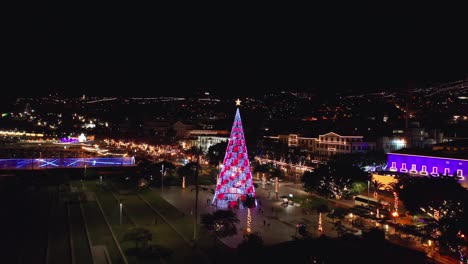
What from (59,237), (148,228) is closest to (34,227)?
(59,237)

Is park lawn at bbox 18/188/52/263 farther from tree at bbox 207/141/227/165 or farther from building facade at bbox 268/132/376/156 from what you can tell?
building facade at bbox 268/132/376/156

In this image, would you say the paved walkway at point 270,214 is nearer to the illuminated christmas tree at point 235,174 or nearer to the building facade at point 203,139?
the illuminated christmas tree at point 235,174

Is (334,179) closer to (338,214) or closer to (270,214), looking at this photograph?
(270,214)

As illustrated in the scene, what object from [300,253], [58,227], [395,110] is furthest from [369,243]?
[395,110]

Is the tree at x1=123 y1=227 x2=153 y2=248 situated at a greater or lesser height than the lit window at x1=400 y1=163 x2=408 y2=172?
lesser

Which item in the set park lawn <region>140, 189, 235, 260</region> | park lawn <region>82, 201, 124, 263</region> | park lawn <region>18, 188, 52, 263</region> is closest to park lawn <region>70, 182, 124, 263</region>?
park lawn <region>82, 201, 124, 263</region>

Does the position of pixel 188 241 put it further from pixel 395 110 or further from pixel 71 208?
pixel 395 110
